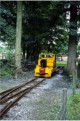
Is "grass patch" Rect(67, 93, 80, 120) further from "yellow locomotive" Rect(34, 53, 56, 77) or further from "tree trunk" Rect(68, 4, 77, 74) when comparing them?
"tree trunk" Rect(68, 4, 77, 74)

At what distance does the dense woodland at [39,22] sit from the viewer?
25.5m

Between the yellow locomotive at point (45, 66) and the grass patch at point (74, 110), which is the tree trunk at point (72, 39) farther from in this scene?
the grass patch at point (74, 110)

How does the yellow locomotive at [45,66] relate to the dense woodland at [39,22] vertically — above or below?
below

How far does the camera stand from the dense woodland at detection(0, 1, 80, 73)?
83.5 ft

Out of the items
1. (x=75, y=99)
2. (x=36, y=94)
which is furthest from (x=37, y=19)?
(x=75, y=99)

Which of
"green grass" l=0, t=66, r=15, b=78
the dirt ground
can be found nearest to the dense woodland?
"green grass" l=0, t=66, r=15, b=78

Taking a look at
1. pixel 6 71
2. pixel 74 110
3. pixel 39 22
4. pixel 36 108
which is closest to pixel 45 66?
pixel 6 71

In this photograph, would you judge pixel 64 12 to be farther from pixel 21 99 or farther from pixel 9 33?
pixel 21 99

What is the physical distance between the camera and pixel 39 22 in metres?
29.2

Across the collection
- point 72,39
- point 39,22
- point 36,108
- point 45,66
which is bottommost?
point 36,108

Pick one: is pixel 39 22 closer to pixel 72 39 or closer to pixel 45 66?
pixel 72 39

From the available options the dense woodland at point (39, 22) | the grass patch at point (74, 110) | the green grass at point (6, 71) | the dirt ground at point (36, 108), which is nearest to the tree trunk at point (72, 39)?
the dense woodland at point (39, 22)

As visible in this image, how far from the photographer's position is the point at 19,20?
25453 millimetres

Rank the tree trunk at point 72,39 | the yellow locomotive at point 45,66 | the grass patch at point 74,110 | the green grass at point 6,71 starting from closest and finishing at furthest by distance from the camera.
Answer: the grass patch at point 74,110 → the green grass at point 6,71 → the yellow locomotive at point 45,66 → the tree trunk at point 72,39
